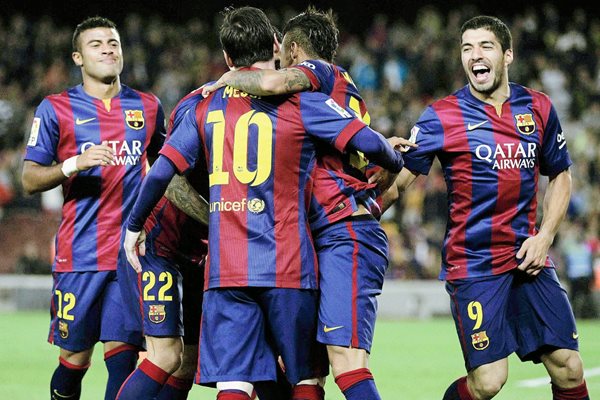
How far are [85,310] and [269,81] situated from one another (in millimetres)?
2040

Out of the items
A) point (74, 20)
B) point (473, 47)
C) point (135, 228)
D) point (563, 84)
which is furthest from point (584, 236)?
point (74, 20)

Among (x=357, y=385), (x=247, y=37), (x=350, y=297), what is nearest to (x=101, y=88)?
(x=247, y=37)

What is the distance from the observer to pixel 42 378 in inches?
367

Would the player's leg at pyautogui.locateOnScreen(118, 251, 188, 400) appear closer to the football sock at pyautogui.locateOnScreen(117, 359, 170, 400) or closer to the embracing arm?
the football sock at pyautogui.locateOnScreen(117, 359, 170, 400)

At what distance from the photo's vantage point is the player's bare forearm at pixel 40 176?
20.4 feet

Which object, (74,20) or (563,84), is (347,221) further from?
(74,20)

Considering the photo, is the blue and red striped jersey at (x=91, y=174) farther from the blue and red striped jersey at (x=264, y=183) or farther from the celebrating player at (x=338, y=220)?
the blue and red striped jersey at (x=264, y=183)

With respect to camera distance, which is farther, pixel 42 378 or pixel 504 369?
pixel 42 378

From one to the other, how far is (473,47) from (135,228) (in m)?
2.15

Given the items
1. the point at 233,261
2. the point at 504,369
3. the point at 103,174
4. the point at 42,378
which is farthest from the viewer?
the point at 42,378

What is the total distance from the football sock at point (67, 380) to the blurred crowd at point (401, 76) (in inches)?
405

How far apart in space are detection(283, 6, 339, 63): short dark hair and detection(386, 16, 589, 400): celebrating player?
0.82 meters

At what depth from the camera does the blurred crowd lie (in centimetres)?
1673

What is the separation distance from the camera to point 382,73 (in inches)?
806
